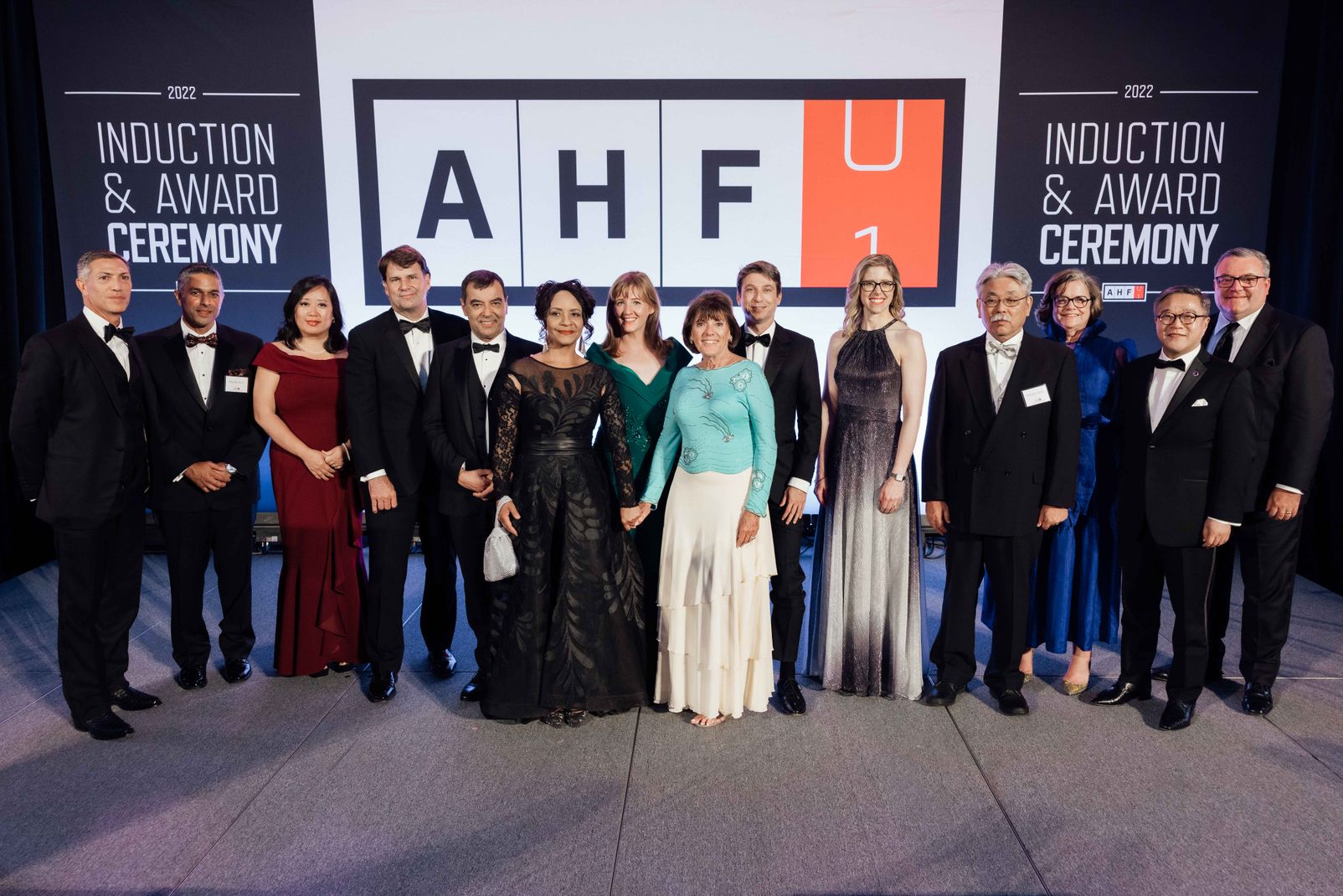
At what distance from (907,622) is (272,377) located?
2.60 meters

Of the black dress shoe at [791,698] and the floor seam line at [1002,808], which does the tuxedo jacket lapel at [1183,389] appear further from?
the black dress shoe at [791,698]

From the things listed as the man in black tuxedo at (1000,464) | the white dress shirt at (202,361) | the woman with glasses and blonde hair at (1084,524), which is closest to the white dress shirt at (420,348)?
the white dress shirt at (202,361)

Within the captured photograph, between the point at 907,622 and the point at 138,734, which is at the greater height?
the point at 907,622

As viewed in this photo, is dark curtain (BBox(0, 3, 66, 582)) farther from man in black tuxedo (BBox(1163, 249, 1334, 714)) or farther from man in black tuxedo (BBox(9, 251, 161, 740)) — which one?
man in black tuxedo (BBox(1163, 249, 1334, 714))

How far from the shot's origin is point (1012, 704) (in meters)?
3.25

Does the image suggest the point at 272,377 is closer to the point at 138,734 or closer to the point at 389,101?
the point at 138,734

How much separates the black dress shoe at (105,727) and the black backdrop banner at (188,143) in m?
3.02

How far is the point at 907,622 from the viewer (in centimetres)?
330

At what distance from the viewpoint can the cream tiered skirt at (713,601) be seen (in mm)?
2988

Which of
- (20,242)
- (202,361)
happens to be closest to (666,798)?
(202,361)

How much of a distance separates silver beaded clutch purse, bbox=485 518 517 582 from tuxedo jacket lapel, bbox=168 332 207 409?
1458mm

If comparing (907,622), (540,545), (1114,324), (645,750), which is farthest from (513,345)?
(1114,324)

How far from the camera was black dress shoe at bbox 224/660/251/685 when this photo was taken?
356 cm

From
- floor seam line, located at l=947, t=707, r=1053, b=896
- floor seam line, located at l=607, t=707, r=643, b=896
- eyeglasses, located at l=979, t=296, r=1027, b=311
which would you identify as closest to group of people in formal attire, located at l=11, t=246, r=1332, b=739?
eyeglasses, located at l=979, t=296, r=1027, b=311
